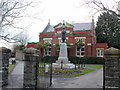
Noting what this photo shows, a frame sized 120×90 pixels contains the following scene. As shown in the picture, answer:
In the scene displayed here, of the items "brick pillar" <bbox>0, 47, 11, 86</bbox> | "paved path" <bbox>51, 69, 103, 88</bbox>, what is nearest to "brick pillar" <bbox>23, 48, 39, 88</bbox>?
"brick pillar" <bbox>0, 47, 11, 86</bbox>

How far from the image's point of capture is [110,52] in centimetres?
609

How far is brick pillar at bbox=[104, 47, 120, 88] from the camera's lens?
5.96m

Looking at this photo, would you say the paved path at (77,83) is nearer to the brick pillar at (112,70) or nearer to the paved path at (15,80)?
the paved path at (15,80)

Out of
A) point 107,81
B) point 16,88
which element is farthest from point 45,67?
point 107,81

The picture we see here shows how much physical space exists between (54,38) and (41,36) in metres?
4.06

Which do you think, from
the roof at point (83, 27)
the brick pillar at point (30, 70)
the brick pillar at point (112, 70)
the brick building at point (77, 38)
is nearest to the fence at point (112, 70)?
the brick pillar at point (112, 70)

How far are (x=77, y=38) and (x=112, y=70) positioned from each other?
26437 millimetres

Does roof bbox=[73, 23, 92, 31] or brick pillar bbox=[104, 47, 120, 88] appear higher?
roof bbox=[73, 23, 92, 31]

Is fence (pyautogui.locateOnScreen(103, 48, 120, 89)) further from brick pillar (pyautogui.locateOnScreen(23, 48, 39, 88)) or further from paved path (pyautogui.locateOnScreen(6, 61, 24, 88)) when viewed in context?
paved path (pyautogui.locateOnScreen(6, 61, 24, 88))

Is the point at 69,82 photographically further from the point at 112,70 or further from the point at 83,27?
the point at 83,27

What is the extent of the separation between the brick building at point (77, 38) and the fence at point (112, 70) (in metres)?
22.7

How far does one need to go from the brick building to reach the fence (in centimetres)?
2267

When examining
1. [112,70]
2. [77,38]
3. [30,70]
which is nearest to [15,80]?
[30,70]

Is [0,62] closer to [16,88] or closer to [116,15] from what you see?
[16,88]
